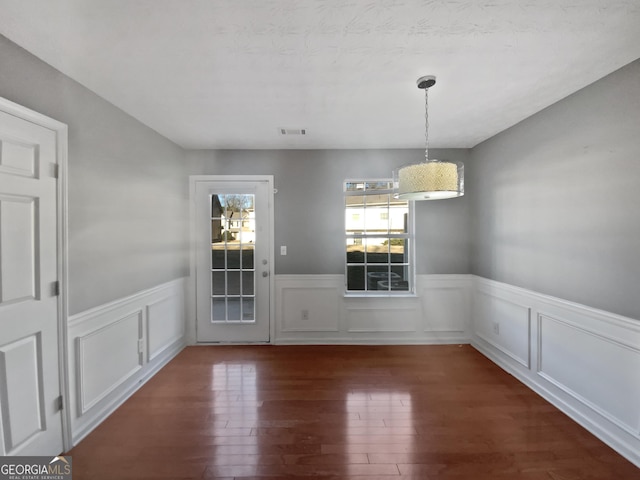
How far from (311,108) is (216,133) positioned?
45.4 inches

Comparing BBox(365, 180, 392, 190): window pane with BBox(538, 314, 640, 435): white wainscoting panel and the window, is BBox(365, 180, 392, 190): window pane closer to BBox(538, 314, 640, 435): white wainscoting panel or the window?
the window

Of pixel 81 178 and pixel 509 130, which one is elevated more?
pixel 509 130

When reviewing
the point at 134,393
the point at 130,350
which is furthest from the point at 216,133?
the point at 134,393

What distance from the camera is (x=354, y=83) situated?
183 centimetres

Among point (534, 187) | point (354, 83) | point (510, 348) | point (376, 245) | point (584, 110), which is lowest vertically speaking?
point (510, 348)

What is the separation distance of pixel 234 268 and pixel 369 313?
1789 mm

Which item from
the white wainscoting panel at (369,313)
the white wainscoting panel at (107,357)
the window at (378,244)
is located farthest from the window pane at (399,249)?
the white wainscoting panel at (107,357)

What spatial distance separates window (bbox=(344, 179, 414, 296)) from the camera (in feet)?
11.1

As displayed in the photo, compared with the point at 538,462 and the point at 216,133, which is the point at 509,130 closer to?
the point at 538,462

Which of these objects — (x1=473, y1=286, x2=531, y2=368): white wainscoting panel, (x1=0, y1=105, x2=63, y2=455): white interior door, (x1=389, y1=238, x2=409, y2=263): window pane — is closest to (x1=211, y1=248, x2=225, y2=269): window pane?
(x1=0, y1=105, x2=63, y2=455): white interior door

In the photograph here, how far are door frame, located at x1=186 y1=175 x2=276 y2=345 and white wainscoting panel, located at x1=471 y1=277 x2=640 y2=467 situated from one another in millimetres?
2554

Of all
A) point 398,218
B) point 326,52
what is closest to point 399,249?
point 398,218

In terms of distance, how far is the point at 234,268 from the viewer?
329 cm

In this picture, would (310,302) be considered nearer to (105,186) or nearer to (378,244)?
(378,244)
